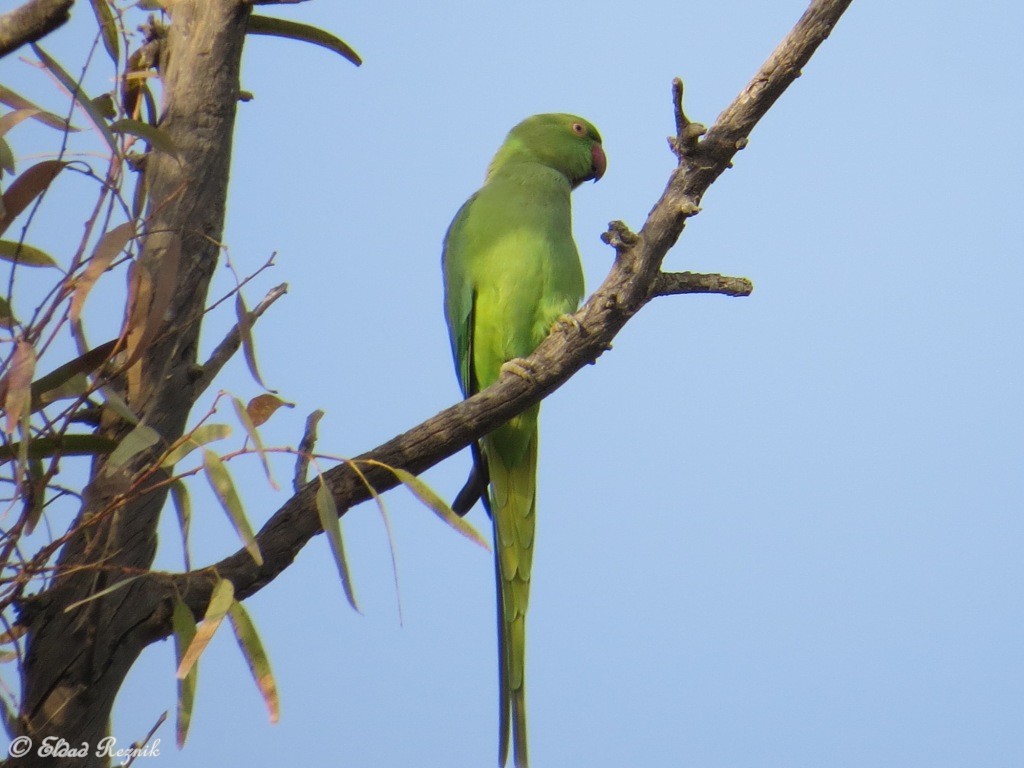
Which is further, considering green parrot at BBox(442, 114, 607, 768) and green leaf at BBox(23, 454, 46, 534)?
green parrot at BBox(442, 114, 607, 768)

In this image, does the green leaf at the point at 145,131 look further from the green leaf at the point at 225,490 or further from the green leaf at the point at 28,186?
the green leaf at the point at 225,490

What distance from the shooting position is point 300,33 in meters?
1.89

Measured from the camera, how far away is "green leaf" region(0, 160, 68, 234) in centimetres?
128

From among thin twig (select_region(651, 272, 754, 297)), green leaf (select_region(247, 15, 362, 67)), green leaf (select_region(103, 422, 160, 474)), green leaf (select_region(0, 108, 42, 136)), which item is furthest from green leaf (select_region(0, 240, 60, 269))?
thin twig (select_region(651, 272, 754, 297))

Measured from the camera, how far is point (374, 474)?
164cm

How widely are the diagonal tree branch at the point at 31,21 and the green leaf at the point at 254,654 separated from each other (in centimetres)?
71

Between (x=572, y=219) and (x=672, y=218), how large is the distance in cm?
116

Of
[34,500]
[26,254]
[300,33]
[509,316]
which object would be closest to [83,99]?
[26,254]

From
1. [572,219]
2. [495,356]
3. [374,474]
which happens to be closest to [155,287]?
[374,474]

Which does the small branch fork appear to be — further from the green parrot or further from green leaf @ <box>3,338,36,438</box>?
the green parrot

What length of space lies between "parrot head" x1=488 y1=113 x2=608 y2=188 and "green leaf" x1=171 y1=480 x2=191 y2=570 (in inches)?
71.3

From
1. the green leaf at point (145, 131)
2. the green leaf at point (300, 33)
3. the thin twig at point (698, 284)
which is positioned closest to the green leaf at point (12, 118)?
the green leaf at point (145, 131)

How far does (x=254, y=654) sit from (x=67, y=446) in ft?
1.17

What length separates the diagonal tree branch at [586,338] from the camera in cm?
156
